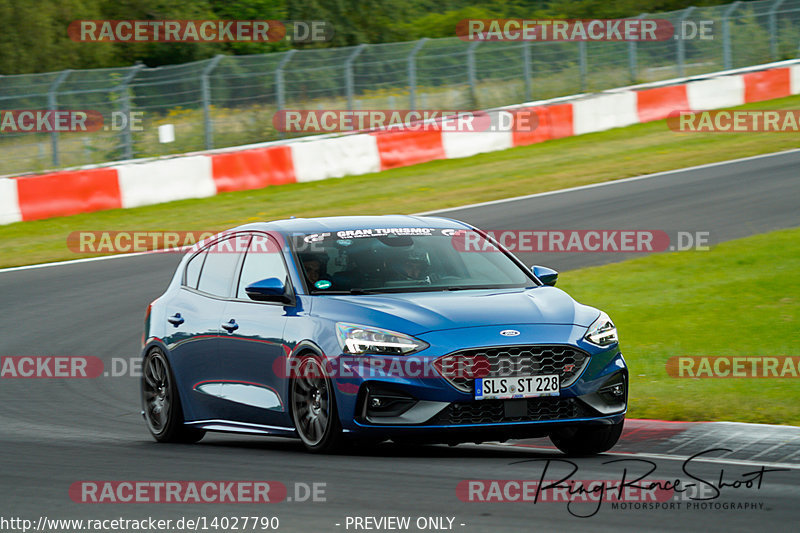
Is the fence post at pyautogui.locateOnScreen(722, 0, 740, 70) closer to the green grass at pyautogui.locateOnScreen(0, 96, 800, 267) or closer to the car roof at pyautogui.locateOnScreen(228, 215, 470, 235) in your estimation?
the green grass at pyautogui.locateOnScreen(0, 96, 800, 267)

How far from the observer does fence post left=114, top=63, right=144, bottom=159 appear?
22984mm

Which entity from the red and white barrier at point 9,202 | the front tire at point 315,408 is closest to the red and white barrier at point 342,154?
the red and white barrier at point 9,202

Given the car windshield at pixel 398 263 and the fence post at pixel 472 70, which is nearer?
the car windshield at pixel 398 263

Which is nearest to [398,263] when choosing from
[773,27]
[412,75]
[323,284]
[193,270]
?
[323,284]

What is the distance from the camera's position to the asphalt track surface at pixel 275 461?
6.18m

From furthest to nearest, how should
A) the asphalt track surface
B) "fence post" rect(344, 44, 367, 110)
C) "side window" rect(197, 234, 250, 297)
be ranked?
"fence post" rect(344, 44, 367, 110) < "side window" rect(197, 234, 250, 297) < the asphalt track surface

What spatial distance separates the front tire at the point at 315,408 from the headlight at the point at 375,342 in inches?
9.6

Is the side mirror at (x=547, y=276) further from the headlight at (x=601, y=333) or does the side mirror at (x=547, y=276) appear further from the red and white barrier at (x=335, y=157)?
the red and white barrier at (x=335, y=157)

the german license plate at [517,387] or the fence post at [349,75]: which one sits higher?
the fence post at [349,75]

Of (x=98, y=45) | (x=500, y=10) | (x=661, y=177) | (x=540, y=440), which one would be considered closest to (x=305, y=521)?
(x=540, y=440)

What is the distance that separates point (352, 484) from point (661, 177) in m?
16.4

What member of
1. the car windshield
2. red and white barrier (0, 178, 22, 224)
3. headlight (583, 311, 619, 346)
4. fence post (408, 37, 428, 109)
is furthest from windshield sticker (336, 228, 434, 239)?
fence post (408, 37, 428, 109)

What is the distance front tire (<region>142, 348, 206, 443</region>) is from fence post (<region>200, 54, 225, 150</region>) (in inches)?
566

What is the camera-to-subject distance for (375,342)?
25.6ft
